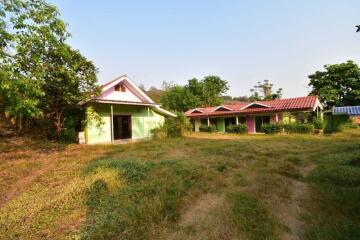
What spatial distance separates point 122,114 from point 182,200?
1332 cm

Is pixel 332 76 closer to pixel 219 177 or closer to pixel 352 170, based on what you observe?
pixel 352 170

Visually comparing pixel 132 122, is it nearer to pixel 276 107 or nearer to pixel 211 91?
pixel 276 107

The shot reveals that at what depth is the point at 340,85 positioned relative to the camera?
30266 mm

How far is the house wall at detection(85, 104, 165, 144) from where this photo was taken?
1576 cm

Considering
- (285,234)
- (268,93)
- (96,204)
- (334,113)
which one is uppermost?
(268,93)

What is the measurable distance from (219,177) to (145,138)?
40.7 ft

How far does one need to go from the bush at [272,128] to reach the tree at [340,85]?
1361cm

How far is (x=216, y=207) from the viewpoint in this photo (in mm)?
5031

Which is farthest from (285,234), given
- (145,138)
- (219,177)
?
(145,138)

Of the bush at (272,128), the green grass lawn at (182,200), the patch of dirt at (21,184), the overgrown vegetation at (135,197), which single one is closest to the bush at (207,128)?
the bush at (272,128)

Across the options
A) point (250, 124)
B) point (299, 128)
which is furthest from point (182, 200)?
point (250, 124)

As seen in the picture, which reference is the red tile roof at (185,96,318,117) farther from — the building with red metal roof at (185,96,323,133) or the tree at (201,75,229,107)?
the tree at (201,75,229,107)

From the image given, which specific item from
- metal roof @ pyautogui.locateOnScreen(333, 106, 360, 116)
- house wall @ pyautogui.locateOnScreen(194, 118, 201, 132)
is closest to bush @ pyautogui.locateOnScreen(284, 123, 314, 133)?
metal roof @ pyautogui.locateOnScreen(333, 106, 360, 116)

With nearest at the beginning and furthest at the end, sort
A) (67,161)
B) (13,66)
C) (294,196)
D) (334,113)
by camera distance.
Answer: (294,196) < (13,66) < (67,161) < (334,113)
